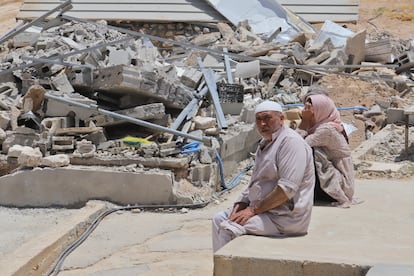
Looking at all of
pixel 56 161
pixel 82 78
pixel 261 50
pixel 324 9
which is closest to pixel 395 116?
pixel 261 50

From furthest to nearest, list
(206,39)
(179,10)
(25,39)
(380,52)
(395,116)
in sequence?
(179,10)
(206,39)
(380,52)
(25,39)
(395,116)

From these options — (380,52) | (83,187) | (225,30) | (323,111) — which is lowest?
(83,187)

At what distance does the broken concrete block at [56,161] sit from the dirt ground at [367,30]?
545 centimetres

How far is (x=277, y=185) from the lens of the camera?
509cm

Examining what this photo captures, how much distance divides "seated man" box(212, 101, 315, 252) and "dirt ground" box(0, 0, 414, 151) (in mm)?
7744

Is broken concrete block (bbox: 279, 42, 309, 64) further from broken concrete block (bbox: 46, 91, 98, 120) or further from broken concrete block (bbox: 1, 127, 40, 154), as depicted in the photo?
broken concrete block (bbox: 1, 127, 40, 154)

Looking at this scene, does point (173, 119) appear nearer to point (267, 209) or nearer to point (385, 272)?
point (267, 209)

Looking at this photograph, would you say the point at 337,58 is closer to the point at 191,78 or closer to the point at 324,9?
the point at 324,9

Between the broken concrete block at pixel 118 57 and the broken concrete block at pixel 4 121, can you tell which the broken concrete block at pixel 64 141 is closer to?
the broken concrete block at pixel 4 121

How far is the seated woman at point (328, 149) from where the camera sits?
6594mm

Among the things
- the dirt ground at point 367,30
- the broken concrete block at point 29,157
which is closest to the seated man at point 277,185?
the broken concrete block at point 29,157

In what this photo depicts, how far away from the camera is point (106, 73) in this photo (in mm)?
10555

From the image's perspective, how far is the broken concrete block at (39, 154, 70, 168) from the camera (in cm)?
944

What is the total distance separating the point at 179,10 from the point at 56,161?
11.2m
